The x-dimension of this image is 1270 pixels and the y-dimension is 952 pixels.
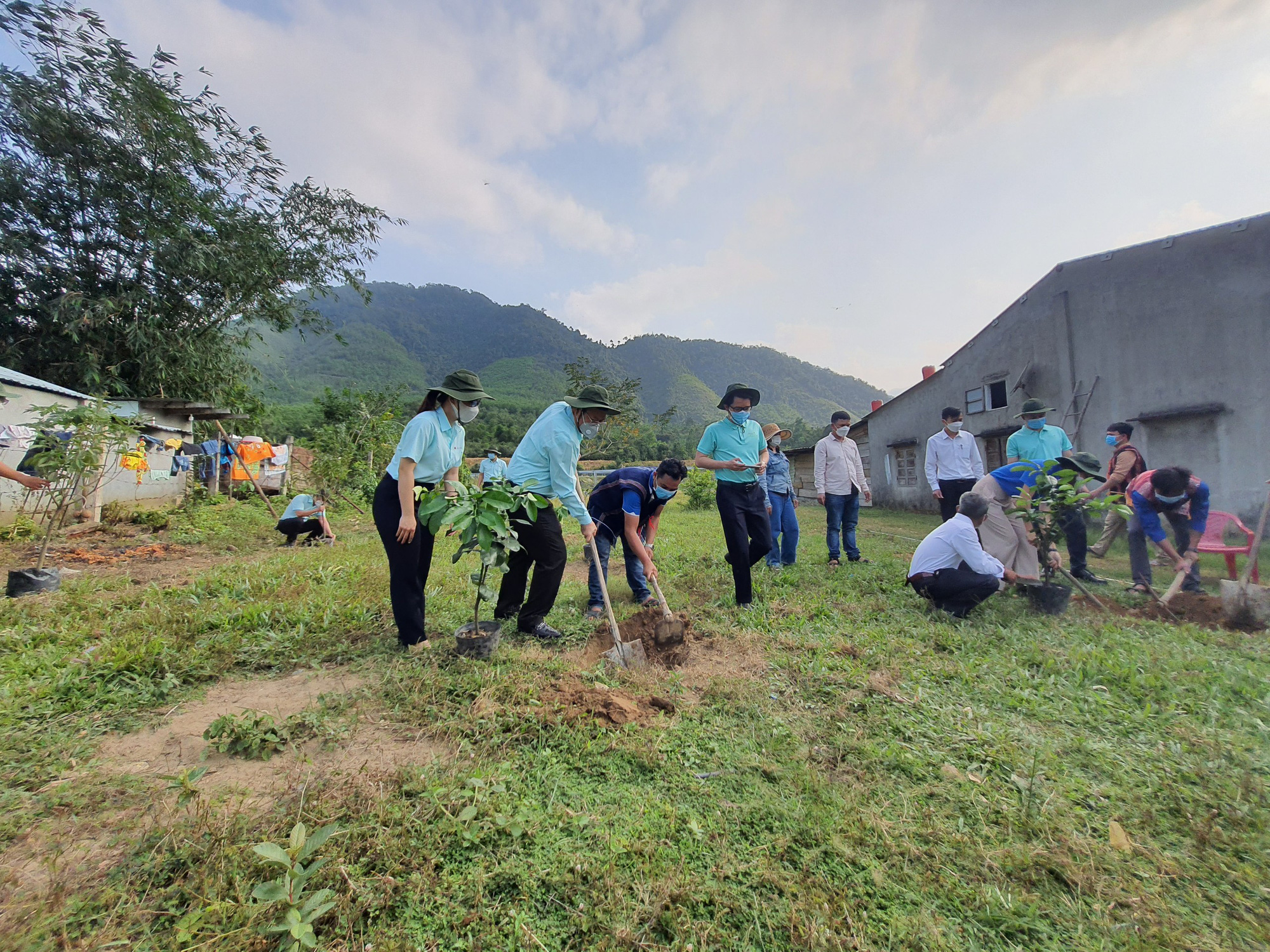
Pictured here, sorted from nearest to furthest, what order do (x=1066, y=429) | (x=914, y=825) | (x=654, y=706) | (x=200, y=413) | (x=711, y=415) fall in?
(x=914, y=825) → (x=654, y=706) → (x=1066, y=429) → (x=200, y=413) → (x=711, y=415)

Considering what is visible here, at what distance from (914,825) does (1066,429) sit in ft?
39.1

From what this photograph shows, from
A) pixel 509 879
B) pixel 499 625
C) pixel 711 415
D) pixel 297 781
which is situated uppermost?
pixel 711 415

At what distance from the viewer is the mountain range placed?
6128cm

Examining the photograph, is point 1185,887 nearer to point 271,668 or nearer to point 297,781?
point 297,781

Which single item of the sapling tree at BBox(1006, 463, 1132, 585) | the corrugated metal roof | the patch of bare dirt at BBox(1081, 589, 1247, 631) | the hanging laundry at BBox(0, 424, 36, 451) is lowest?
the patch of bare dirt at BBox(1081, 589, 1247, 631)

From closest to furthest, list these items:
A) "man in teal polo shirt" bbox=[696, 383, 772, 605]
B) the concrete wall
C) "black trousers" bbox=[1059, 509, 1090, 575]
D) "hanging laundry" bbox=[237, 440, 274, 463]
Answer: "man in teal polo shirt" bbox=[696, 383, 772, 605] → "black trousers" bbox=[1059, 509, 1090, 575] → the concrete wall → "hanging laundry" bbox=[237, 440, 274, 463]

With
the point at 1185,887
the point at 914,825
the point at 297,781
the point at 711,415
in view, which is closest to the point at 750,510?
the point at 914,825

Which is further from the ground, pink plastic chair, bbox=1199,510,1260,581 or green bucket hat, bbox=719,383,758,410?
green bucket hat, bbox=719,383,758,410

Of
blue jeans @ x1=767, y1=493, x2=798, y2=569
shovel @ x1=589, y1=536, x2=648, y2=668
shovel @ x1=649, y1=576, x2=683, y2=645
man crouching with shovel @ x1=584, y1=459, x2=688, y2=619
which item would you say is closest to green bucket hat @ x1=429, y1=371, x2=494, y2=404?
man crouching with shovel @ x1=584, y1=459, x2=688, y2=619

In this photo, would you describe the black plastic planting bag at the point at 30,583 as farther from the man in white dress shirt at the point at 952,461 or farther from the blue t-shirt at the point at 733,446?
the man in white dress shirt at the point at 952,461

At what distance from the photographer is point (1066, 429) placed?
10555 millimetres

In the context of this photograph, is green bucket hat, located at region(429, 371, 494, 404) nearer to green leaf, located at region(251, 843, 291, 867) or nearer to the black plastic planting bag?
green leaf, located at region(251, 843, 291, 867)

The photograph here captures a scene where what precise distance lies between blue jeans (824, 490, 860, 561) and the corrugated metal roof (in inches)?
386

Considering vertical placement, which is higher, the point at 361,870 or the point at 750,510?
the point at 750,510
